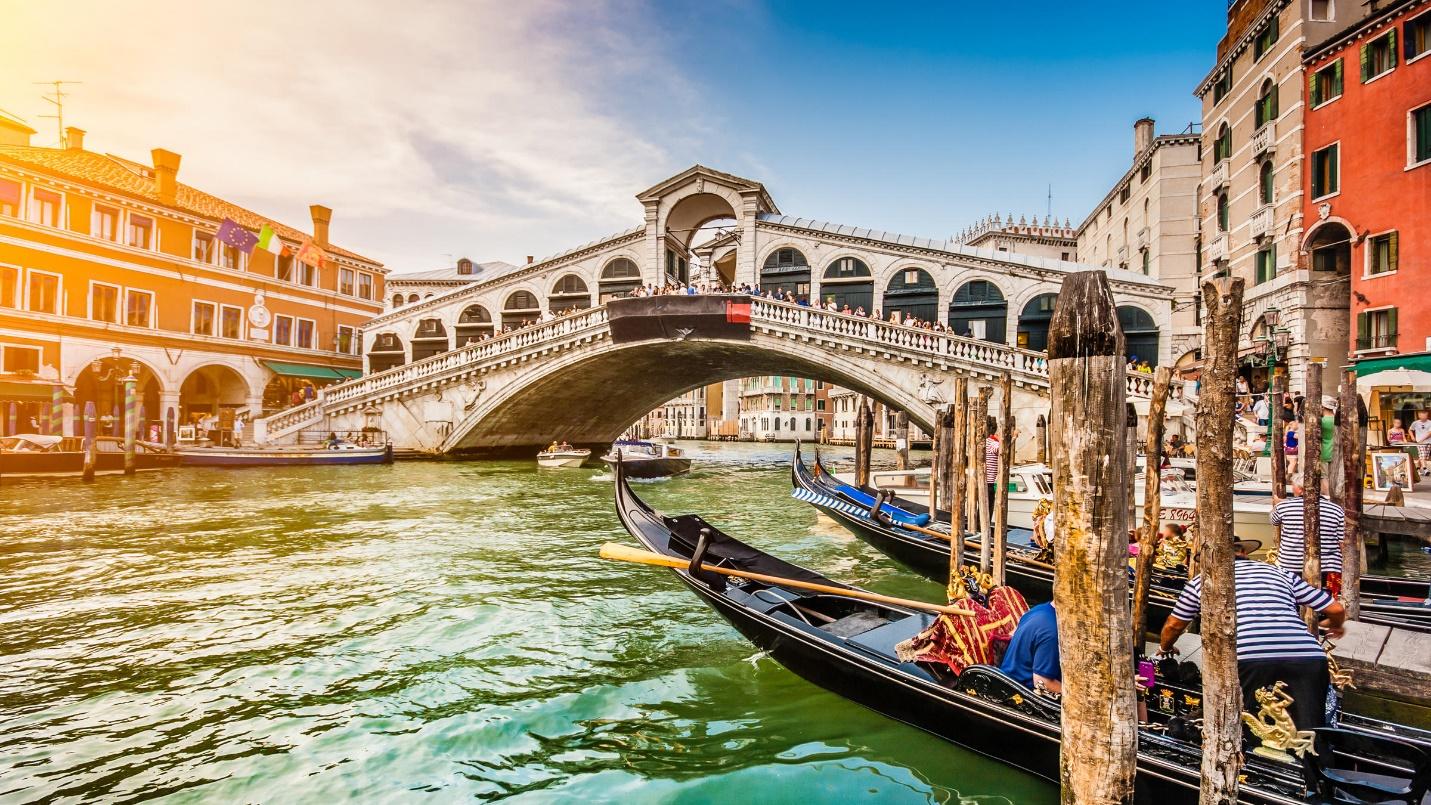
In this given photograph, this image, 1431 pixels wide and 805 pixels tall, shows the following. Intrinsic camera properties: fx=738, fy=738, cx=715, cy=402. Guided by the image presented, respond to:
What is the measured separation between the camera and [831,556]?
25.6ft

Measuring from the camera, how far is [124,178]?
18.3 m

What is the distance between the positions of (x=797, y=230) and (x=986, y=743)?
16.7 m

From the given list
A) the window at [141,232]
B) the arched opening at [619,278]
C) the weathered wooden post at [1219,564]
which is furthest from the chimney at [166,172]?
the weathered wooden post at [1219,564]

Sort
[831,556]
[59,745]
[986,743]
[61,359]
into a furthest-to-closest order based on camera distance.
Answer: [61,359], [831,556], [59,745], [986,743]

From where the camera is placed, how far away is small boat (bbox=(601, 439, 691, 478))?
16.7 meters

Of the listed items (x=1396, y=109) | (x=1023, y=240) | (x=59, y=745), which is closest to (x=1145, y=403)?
(x=1396, y=109)

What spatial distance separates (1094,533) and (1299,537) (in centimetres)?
292

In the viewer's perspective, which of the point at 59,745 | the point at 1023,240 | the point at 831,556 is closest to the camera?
the point at 59,745

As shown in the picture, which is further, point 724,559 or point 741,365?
point 741,365

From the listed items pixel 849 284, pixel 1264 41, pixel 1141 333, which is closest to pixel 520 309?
pixel 849 284

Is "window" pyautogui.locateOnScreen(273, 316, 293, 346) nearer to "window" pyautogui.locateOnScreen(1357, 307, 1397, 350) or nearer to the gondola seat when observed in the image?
the gondola seat

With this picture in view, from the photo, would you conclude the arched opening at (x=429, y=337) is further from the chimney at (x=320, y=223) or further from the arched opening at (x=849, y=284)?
the arched opening at (x=849, y=284)

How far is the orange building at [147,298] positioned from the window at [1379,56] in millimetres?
23504

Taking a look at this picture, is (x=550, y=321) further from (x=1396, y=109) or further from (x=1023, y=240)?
(x=1023, y=240)
